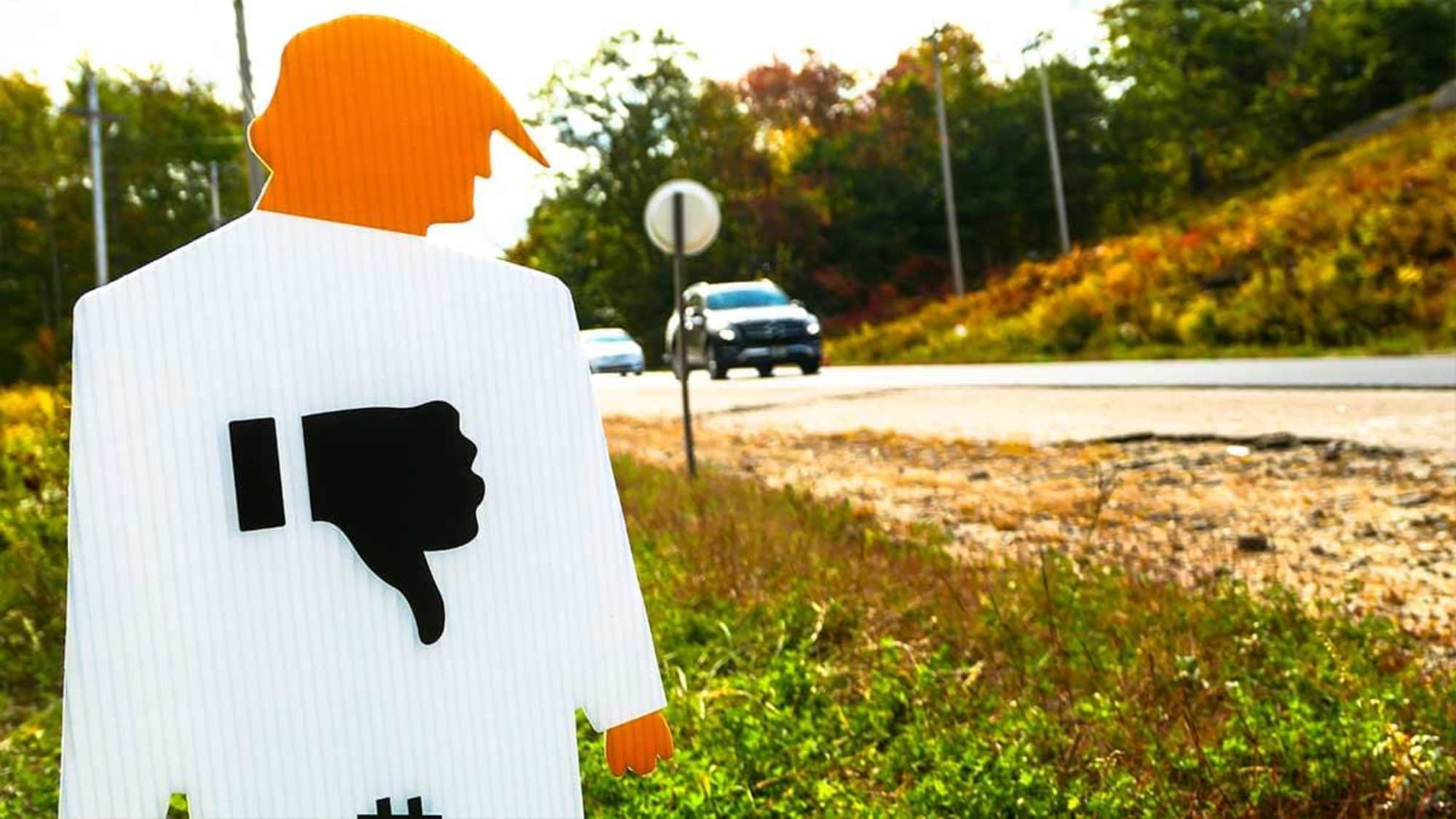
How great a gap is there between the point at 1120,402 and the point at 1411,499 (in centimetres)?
614

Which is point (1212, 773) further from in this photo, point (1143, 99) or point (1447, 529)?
point (1143, 99)

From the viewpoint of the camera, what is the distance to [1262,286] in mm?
20969

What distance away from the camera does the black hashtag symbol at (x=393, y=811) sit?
175 centimetres

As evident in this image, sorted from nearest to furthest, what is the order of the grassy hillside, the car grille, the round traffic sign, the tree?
the round traffic sign → the grassy hillside → the car grille → the tree

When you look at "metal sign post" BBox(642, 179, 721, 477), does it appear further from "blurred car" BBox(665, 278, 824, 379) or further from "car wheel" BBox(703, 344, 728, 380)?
"car wheel" BBox(703, 344, 728, 380)

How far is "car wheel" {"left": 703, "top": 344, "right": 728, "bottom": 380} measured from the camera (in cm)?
2347

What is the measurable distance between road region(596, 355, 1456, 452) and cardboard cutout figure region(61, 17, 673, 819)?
25.7 ft

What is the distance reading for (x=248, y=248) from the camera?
1.71m

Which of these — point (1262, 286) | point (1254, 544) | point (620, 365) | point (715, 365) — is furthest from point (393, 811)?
point (620, 365)

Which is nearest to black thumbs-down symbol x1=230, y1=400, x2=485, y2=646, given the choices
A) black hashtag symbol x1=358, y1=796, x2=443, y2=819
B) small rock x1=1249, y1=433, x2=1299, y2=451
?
black hashtag symbol x1=358, y1=796, x2=443, y2=819

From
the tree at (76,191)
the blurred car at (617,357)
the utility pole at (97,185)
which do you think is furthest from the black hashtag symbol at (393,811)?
the tree at (76,191)

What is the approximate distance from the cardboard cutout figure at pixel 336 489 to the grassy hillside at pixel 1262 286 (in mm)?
16587

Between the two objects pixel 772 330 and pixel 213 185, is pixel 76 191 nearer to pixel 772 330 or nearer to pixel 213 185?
pixel 213 185

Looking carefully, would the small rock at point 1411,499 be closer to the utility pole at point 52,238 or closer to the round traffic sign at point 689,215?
the round traffic sign at point 689,215
